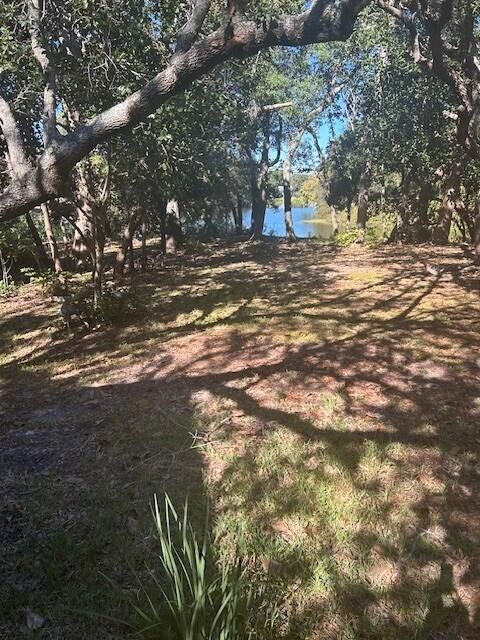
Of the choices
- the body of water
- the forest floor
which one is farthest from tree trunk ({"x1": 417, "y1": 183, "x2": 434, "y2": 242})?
the body of water

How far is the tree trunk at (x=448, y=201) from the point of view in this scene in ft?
42.8

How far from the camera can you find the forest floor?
7.70 feet

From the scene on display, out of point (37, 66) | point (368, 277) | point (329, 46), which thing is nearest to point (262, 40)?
point (37, 66)

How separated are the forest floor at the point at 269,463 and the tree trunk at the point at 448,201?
8.13 metres

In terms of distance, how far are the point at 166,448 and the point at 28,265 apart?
10.8m

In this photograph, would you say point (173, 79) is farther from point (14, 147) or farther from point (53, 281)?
point (53, 281)

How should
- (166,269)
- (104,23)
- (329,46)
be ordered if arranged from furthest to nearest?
(329,46) → (166,269) → (104,23)

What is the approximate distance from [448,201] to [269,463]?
42.5 ft

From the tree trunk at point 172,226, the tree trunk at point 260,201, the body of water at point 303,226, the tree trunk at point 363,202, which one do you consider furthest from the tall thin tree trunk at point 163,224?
the body of water at point 303,226

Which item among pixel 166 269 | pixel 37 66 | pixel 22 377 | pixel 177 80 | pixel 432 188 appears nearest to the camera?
pixel 177 80

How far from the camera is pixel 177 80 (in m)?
4.49

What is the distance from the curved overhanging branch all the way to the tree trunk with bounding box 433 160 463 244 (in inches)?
365

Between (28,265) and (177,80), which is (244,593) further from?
(28,265)

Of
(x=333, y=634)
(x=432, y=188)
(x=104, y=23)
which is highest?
(x=104, y=23)
